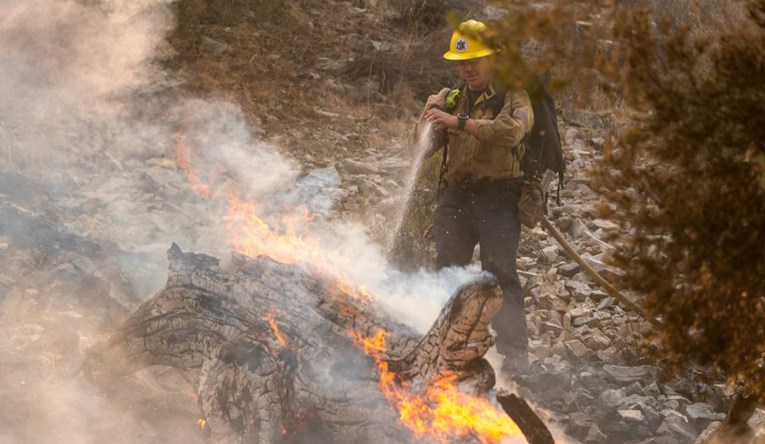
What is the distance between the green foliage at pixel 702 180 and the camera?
9.49 ft

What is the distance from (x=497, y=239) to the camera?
214 inches

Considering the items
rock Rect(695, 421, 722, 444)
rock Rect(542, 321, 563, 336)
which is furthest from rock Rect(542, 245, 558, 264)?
rock Rect(695, 421, 722, 444)

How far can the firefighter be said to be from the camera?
5250mm

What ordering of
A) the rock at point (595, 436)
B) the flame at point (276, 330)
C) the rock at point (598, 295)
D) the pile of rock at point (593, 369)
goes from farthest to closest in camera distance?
the rock at point (598, 295) < the pile of rock at point (593, 369) < the rock at point (595, 436) < the flame at point (276, 330)

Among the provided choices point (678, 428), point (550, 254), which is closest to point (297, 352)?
point (678, 428)

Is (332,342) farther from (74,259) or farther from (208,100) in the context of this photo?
(208,100)

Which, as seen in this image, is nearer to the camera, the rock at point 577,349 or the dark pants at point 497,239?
the dark pants at point 497,239

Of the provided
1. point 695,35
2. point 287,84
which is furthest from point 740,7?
point 287,84

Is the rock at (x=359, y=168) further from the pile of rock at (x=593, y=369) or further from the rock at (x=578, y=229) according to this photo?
the rock at (x=578, y=229)

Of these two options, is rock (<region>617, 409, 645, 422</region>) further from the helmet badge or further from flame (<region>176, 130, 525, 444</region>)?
the helmet badge

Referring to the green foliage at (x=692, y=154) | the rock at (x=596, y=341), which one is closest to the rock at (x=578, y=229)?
the rock at (x=596, y=341)

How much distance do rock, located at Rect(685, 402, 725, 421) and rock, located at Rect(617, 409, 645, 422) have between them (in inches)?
14.4

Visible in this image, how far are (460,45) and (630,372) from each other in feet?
8.52

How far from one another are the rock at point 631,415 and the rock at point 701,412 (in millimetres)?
366
